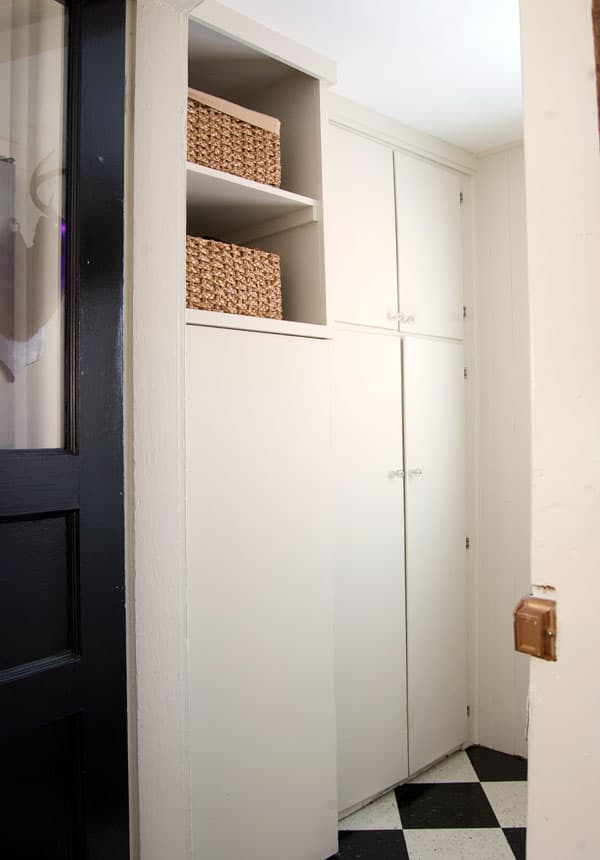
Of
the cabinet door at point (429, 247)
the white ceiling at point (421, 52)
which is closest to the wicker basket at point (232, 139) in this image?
the white ceiling at point (421, 52)

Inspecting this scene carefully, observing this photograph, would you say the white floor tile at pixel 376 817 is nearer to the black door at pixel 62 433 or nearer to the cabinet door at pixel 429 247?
the black door at pixel 62 433

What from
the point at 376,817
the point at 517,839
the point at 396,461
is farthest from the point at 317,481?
the point at 517,839

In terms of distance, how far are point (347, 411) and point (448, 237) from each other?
39.0 inches

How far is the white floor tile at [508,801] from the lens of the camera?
223 centimetres

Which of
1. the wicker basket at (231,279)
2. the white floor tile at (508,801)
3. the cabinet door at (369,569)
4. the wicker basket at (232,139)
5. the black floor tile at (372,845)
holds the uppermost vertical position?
the wicker basket at (232,139)

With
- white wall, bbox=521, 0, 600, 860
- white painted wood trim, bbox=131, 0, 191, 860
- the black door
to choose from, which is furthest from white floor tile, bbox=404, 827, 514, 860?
white wall, bbox=521, 0, 600, 860

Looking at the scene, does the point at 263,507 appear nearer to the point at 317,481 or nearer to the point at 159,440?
the point at 317,481

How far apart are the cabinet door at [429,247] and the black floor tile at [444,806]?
1.75 m

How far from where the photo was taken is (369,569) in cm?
240

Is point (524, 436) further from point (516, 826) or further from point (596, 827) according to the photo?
point (596, 827)

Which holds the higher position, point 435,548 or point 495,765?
point 435,548

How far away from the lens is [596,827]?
0.70 metres

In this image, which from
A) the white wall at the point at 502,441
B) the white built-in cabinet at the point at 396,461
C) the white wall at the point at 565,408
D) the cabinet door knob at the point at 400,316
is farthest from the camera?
the white wall at the point at 502,441

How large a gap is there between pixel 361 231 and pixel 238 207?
1.92 ft
